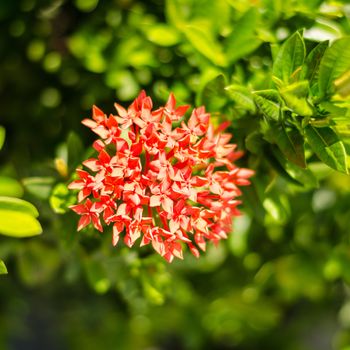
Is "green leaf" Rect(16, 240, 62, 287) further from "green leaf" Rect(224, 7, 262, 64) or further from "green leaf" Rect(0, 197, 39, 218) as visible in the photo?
"green leaf" Rect(224, 7, 262, 64)

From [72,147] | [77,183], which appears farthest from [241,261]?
[77,183]

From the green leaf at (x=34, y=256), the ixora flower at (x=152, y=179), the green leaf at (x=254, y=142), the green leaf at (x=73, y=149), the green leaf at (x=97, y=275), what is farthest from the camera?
the green leaf at (x=34, y=256)

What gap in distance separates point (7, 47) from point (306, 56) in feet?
2.93

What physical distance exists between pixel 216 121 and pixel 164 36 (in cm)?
27

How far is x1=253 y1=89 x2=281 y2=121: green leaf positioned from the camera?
93 centimetres

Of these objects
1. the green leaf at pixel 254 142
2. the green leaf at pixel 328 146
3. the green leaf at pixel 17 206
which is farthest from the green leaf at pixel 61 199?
the green leaf at pixel 328 146

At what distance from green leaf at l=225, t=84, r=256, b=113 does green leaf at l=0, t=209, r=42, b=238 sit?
0.39 meters

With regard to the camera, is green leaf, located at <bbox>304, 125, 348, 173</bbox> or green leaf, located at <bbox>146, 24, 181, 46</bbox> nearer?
green leaf, located at <bbox>304, 125, 348, 173</bbox>

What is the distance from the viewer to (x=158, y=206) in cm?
95

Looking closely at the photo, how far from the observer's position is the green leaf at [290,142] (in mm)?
953

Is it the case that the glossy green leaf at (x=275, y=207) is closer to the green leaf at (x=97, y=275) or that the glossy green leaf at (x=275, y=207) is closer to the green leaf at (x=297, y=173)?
the green leaf at (x=297, y=173)

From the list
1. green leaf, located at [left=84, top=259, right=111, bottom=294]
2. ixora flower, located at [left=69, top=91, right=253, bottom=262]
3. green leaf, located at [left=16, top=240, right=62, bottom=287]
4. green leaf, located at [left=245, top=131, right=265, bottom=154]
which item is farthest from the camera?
green leaf, located at [left=16, top=240, right=62, bottom=287]

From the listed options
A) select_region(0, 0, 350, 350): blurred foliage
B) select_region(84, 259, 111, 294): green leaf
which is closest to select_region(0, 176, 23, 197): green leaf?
select_region(0, 0, 350, 350): blurred foliage

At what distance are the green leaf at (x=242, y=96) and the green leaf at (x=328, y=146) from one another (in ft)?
0.39
